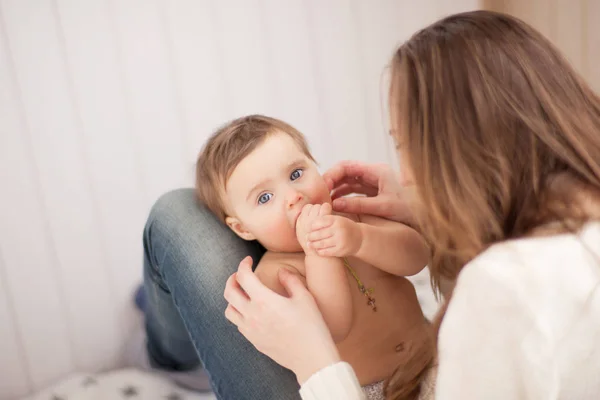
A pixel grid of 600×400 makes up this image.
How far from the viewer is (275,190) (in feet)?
3.69

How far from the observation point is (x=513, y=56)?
2.57 ft

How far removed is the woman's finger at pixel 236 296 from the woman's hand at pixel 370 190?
29 cm

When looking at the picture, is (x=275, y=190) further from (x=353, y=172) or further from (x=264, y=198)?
(x=353, y=172)

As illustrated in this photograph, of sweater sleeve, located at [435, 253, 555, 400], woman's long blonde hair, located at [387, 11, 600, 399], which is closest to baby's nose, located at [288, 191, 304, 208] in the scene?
woman's long blonde hair, located at [387, 11, 600, 399]

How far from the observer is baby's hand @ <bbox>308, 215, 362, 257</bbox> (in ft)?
3.25

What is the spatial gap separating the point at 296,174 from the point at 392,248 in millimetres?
232

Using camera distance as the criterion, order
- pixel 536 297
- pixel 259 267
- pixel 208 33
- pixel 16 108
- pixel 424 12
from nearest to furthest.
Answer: pixel 536 297
pixel 259 267
pixel 16 108
pixel 208 33
pixel 424 12

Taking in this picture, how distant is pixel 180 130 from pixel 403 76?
123 cm

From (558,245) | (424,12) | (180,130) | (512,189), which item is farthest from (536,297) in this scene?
(424,12)

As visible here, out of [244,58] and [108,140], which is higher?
[244,58]

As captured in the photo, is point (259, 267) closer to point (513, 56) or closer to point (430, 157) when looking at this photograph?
point (430, 157)

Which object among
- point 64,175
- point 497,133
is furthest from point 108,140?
point 497,133

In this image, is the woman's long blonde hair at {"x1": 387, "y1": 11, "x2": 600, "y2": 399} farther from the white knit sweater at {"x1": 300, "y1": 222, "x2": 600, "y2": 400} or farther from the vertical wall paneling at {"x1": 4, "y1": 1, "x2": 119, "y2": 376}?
the vertical wall paneling at {"x1": 4, "y1": 1, "x2": 119, "y2": 376}

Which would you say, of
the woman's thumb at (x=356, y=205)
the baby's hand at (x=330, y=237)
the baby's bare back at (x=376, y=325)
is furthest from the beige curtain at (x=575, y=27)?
the baby's hand at (x=330, y=237)
